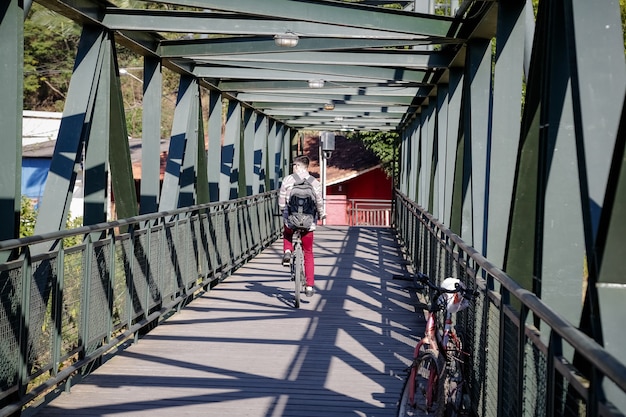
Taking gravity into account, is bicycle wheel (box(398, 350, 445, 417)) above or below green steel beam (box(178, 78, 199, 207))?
below

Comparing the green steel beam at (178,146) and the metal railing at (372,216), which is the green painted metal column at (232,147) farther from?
the metal railing at (372,216)

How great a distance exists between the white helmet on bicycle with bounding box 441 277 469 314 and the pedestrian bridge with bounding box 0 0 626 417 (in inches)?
4.7

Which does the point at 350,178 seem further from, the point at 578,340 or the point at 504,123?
the point at 578,340

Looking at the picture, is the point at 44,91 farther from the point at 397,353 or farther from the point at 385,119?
the point at 397,353

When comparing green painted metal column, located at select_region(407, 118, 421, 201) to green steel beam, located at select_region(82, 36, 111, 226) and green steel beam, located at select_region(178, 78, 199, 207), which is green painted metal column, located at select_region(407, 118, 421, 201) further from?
green steel beam, located at select_region(82, 36, 111, 226)

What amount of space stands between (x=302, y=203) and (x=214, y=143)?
4.87m

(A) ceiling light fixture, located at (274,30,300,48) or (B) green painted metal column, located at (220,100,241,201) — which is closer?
(A) ceiling light fixture, located at (274,30,300,48)

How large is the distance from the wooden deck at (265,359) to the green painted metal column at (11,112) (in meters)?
1.25

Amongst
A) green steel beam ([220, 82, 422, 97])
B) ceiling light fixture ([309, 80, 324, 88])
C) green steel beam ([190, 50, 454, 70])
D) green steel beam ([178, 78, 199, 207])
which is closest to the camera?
green steel beam ([190, 50, 454, 70])

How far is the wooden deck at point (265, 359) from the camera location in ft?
19.9

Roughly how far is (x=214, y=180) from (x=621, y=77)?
37.5 feet

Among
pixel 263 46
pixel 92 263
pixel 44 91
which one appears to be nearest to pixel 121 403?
pixel 92 263

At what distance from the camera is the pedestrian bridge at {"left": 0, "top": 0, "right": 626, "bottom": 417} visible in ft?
13.1

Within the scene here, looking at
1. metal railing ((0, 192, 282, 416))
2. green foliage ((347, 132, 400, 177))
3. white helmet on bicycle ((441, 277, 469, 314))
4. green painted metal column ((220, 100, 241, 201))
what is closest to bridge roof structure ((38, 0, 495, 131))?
metal railing ((0, 192, 282, 416))
